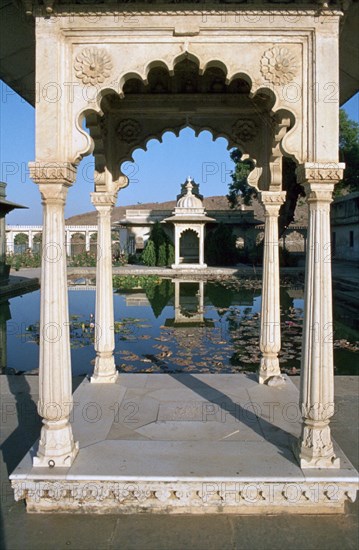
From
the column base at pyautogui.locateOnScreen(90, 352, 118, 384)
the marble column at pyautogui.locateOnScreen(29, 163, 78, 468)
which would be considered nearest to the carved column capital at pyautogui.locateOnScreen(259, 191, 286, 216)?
the column base at pyautogui.locateOnScreen(90, 352, 118, 384)

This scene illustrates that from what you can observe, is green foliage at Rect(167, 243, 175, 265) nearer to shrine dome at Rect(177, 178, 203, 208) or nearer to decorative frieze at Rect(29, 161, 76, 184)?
shrine dome at Rect(177, 178, 203, 208)

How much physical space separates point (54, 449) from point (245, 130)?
4.07 meters

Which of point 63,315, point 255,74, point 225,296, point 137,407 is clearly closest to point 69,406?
point 63,315

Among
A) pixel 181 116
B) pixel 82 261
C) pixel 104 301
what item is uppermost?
pixel 181 116

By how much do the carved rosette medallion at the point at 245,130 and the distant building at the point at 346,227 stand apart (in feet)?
91.3

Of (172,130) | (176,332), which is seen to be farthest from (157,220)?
(172,130)

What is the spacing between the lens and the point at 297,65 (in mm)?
3453

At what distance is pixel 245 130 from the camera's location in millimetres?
5523

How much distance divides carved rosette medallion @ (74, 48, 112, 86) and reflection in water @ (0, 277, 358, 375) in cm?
483

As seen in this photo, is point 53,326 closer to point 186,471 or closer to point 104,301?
point 186,471

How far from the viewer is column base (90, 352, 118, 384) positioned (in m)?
5.41

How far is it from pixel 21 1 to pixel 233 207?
3298 cm

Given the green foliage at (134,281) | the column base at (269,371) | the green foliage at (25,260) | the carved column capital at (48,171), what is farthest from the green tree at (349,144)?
the carved column capital at (48,171)

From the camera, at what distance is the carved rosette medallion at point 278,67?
11.3 feet
